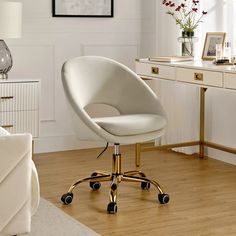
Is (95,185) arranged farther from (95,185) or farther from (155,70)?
(155,70)

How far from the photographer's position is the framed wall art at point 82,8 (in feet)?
18.0

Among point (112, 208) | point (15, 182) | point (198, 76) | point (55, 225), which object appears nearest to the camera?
point (15, 182)

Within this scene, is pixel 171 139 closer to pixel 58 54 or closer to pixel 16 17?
pixel 58 54

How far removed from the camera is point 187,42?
508cm

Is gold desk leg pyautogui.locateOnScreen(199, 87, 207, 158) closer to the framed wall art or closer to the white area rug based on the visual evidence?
the framed wall art

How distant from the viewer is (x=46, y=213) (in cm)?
373

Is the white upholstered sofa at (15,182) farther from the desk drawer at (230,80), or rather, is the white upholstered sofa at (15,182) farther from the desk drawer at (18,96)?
the desk drawer at (18,96)

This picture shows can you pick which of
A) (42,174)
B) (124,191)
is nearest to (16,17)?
(42,174)

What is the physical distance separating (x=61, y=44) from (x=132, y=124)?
6.29 ft

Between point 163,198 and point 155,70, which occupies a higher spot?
point 155,70

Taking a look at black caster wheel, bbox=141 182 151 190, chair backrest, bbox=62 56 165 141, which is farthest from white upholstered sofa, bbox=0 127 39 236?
black caster wheel, bbox=141 182 151 190

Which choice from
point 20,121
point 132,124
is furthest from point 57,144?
point 132,124

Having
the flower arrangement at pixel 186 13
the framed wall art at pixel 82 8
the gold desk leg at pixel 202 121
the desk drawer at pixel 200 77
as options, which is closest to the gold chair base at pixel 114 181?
the desk drawer at pixel 200 77

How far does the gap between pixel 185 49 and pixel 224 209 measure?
65.0 inches
